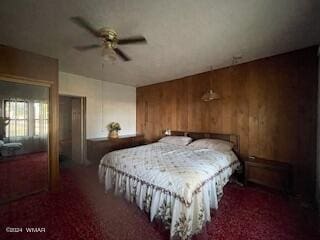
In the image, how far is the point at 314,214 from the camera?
2162mm

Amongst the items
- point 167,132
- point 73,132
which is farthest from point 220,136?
point 73,132

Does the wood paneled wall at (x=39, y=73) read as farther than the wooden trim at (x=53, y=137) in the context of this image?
No

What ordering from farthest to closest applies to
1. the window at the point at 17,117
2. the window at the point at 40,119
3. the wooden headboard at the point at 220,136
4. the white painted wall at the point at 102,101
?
the white painted wall at the point at 102,101 < the wooden headboard at the point at 220,136 < the window at the point at 40,119 < the window at the point at 17,117

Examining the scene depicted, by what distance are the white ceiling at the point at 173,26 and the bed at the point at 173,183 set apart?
1836mm

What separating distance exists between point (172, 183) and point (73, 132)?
389 centimetres

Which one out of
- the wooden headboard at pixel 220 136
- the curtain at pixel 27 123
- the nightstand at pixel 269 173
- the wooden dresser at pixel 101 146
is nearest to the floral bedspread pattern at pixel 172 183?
the nightstand at pixel 269 173

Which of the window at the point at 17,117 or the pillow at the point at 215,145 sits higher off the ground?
the window at the point at 17,117

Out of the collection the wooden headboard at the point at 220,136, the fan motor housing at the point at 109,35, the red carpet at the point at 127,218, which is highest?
the fan motor housing at the point at 109,35

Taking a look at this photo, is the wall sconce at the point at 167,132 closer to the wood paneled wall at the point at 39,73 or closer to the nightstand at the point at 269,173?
the nightstand at the point at 269,173

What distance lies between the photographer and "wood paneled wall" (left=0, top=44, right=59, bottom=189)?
2.39m

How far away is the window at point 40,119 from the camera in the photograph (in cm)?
274

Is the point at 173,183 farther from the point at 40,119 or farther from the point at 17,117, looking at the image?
the point at 17,117

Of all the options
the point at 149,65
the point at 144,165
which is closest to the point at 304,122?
the point at 144,165

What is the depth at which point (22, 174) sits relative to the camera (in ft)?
8.93
